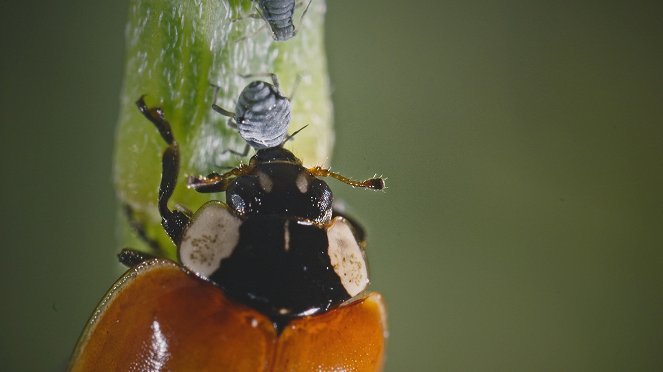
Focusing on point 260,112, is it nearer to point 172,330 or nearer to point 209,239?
point 209,239

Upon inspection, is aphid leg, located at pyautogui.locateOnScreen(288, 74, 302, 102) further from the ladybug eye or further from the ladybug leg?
the ladybug leg

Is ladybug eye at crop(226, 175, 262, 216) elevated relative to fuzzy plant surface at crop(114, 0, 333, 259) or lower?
lower

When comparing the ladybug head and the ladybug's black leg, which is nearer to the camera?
the ladybug's black leg

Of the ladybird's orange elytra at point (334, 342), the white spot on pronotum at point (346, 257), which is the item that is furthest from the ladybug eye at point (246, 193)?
the ladybird's orange elytra at point (334, 342)

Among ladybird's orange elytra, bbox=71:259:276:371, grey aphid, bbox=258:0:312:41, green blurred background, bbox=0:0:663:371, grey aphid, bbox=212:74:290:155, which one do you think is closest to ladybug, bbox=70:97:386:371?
ladybird's orange elytra, bbox=71:259:276:371

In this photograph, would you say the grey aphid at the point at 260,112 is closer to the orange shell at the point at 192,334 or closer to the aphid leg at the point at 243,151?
the aphid leg at the point at 243,151

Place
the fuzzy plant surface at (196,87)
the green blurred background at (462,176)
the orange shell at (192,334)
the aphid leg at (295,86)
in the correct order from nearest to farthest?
the fuzzy plant surface at (196,87)
the orange shell at (192,334)
the aphid leg at (295,86)
the green blurred background at (462,176)

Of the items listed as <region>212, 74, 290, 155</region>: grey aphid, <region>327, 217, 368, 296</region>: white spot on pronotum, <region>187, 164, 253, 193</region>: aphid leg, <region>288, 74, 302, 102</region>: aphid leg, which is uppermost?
<region>288, 74, 302, 102</region>: aphid leg

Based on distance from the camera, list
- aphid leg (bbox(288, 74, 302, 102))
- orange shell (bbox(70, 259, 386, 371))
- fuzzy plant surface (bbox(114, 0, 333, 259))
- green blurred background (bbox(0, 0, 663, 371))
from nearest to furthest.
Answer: fuzzy plant surface (bbox(114, 0, 333, 259))
orange shell (bbox(70, 259, 386, 371))
aphid leg (bbox(288, 74, 302, 102))
green blurred background (bbox(0, 0, 663, 371))
